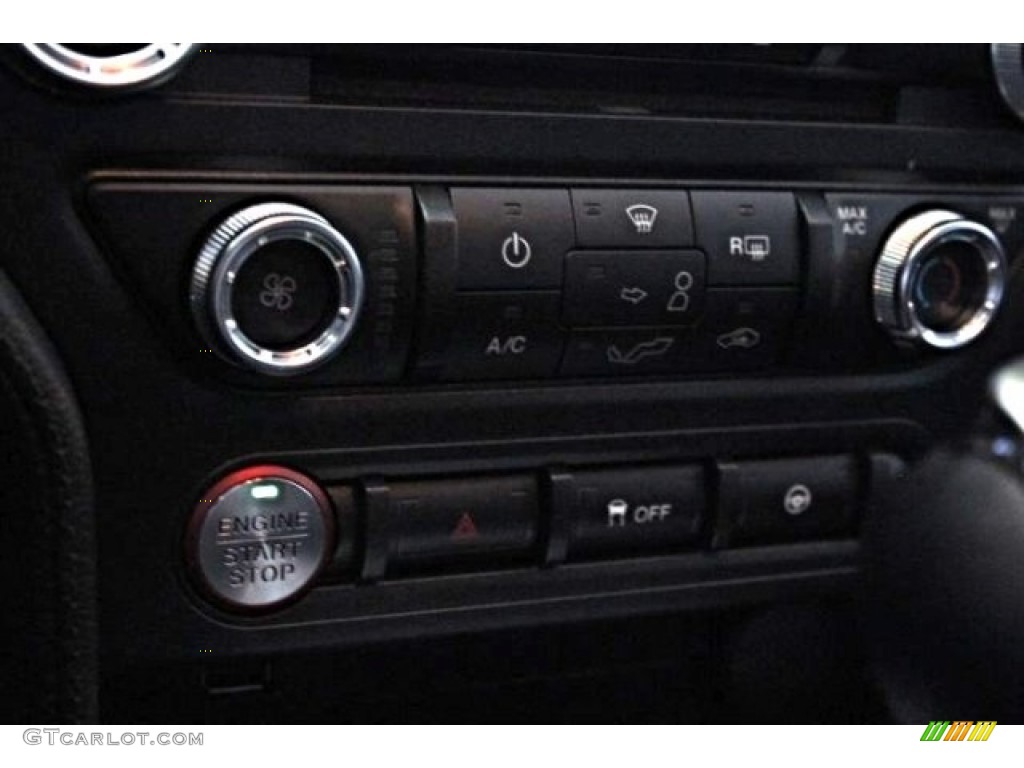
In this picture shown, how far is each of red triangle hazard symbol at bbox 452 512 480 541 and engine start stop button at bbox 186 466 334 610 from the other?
68 mm

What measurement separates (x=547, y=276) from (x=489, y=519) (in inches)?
5.4

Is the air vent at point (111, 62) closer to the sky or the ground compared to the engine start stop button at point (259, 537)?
closer to the sky

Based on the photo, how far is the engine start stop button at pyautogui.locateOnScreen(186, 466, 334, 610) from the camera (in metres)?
0.65

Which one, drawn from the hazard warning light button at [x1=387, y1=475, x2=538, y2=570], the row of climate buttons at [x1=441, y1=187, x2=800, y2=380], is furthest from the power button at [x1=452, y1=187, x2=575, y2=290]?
the hazard warning light button at [x1=387, y1=475, x2=538, y2=570]

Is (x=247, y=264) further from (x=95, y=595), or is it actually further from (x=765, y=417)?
(x=765, y=417)

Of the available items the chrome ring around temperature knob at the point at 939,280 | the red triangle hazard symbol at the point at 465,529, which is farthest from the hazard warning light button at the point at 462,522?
the chrome ring around temperature knob at the point at 939,280

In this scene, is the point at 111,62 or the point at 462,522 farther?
the point at 462,522

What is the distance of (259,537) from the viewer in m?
0.66

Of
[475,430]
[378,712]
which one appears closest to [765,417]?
[475,430]

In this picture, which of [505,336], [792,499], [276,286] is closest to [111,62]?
[276,286]

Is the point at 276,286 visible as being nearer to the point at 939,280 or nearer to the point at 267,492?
the point at 267,492

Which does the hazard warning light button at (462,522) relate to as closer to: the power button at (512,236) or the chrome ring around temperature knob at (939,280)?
the power button at (512,236)

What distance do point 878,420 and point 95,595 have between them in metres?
0.46

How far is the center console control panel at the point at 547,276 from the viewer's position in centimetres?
61
